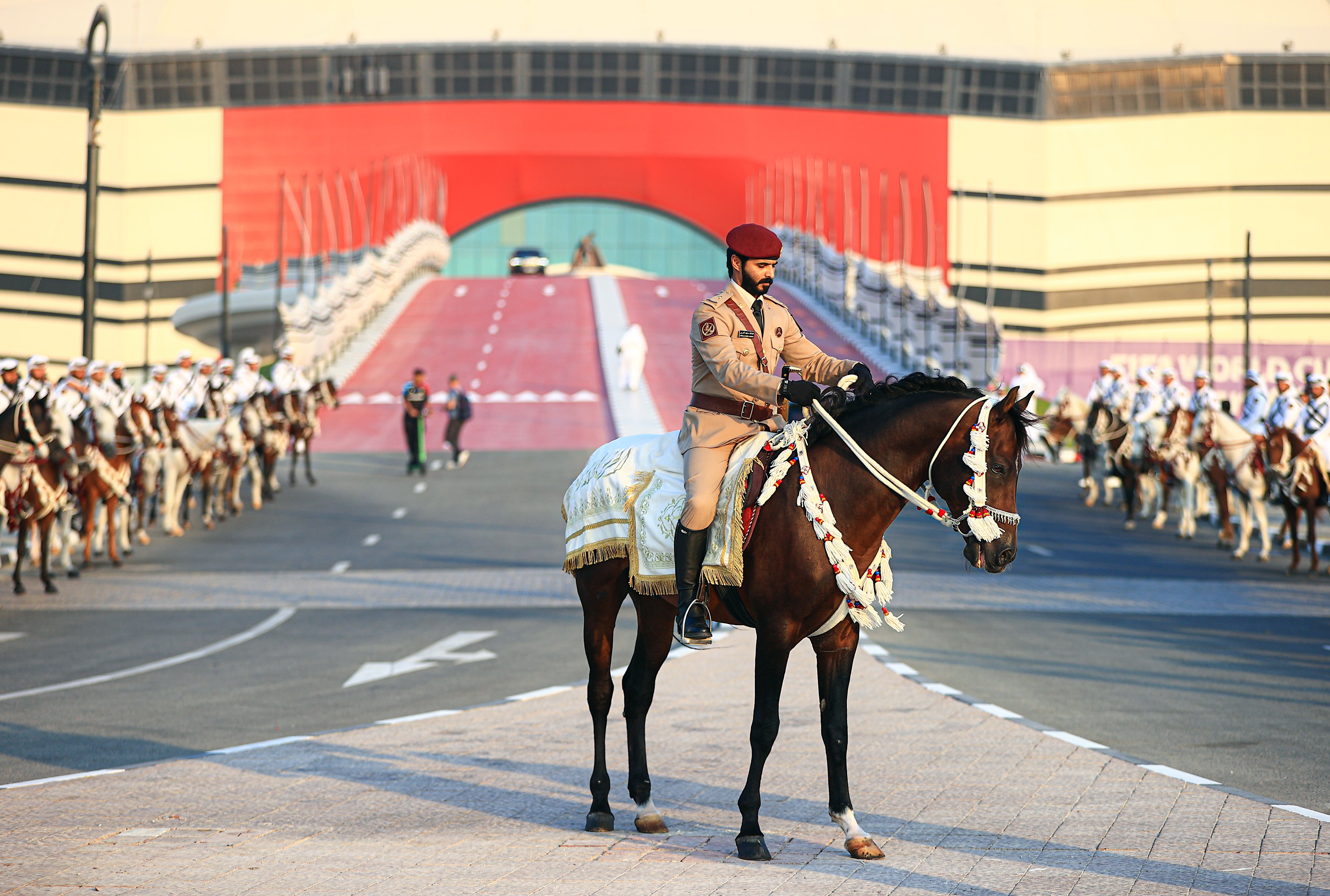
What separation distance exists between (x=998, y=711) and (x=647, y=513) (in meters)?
4.35

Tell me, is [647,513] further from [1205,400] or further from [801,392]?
[1205,400]

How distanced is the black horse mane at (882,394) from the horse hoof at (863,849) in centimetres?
183

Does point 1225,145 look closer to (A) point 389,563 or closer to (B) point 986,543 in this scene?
(A) point 389,563

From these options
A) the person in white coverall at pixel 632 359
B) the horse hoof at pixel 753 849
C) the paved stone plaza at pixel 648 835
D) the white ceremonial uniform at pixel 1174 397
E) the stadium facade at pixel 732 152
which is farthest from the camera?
the stadium facade at pixel 732 152

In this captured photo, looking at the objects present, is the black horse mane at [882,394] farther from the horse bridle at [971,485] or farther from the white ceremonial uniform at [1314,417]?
the white ceremonial uniform at [1314,417]

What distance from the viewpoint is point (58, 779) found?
29.3 feet

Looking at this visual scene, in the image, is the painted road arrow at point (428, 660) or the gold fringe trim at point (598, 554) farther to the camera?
the painted road arrow at point (428, 660)

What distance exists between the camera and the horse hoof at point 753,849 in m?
6.93

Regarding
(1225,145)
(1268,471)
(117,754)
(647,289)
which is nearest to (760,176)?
(647,289)

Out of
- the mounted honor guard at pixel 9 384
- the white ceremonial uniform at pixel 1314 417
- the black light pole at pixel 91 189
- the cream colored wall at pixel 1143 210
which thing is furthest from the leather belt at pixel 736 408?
the cream colored wall at pixel 1143 210

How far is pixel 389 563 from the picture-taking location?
74.4 feet

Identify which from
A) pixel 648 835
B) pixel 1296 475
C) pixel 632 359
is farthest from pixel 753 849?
pixel 632 359

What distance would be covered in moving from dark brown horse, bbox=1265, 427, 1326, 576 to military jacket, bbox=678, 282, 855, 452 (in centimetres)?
1588

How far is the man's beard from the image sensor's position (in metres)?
7.71
